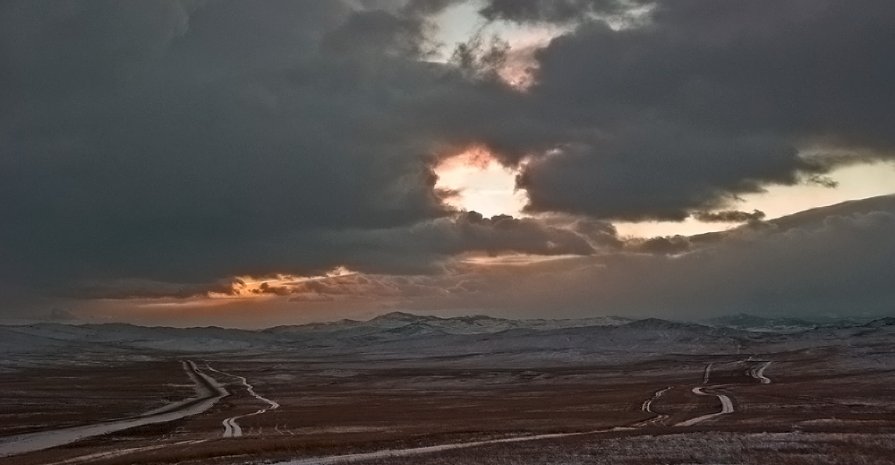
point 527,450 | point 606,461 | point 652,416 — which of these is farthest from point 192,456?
point 652,416

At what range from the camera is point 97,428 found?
75188 mm

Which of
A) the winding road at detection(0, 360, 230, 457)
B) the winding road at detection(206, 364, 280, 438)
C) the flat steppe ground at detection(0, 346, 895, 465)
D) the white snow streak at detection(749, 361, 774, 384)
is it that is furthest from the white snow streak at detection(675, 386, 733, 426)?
the winding road at detection(0, 360, 230, 457)

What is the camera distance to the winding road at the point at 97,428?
62469 millimetres

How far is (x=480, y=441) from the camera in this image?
51.2 meters

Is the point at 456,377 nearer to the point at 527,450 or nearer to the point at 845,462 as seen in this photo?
the point at 527,450

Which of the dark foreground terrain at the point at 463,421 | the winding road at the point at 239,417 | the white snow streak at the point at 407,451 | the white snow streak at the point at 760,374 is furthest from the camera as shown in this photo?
the white snow streak at the point at 760,374

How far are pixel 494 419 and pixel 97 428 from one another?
39.3 metres

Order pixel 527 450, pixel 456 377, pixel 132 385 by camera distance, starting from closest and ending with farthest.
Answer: pixel 527 450 → pixel 132 385 → pixel 456 377

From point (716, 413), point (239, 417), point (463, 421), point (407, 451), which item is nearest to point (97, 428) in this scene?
point (239, 417)

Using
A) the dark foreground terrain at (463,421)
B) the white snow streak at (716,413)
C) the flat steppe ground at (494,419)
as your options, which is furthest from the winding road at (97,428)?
the white snow streak at (716,413)

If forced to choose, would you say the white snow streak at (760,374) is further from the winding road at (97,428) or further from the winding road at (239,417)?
the winding road at (97,428)

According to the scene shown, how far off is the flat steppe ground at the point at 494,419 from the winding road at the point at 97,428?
2.59 m

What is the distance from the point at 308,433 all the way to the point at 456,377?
9902 cm

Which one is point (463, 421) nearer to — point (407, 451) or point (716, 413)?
point (407, 451)
